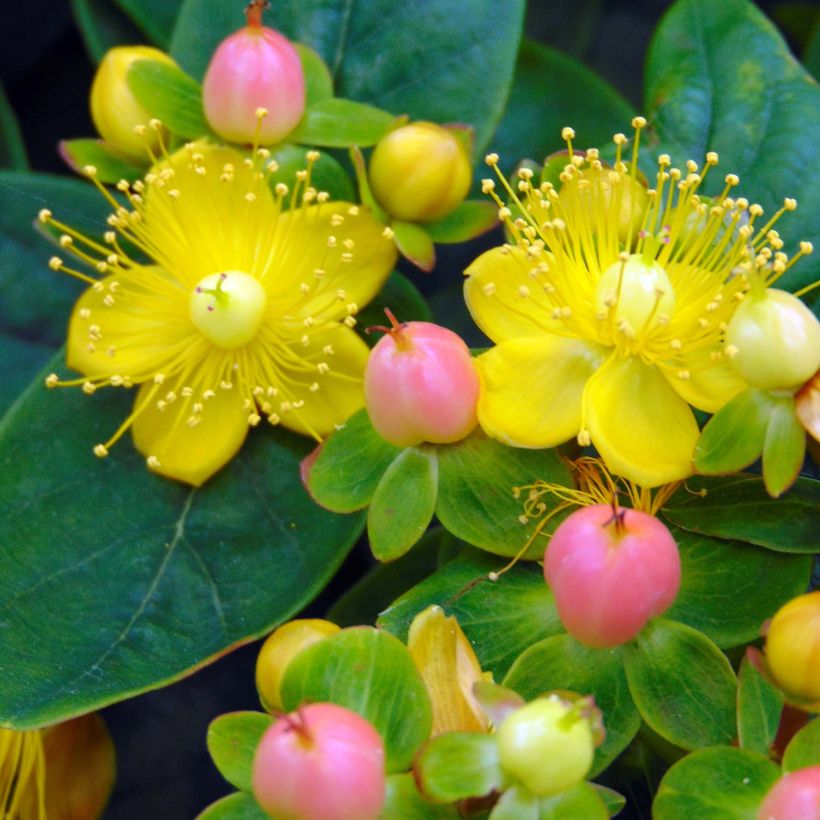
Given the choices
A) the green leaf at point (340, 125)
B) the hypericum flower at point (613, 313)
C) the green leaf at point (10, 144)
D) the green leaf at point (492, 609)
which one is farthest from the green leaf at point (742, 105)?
the green leaf at point (10, 144)

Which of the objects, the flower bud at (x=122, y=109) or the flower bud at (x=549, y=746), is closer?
the flower bud at (x=549, y=746)

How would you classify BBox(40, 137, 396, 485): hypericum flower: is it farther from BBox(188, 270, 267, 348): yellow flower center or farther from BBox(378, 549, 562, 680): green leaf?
BBox(378, 549, 562, 680): green leaf

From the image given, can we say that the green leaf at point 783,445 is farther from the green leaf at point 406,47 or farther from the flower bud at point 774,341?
the green leaf at point 406,47

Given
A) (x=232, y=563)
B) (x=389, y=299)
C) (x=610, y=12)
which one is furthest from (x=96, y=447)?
(x=610, y=12)

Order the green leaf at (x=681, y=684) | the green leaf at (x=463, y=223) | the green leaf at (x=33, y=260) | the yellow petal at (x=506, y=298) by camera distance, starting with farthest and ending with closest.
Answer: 1. the green leaf at (x=33, y=260)
2. the green leaf at (x=463, y=223)
3. the yellow petal at (x=506, y=298)
4. the green leaf at (x=681, y=684)

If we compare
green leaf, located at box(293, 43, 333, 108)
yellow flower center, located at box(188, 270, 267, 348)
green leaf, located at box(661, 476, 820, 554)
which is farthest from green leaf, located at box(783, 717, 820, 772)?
green leaf, located at box(293, 43, 333, 108)

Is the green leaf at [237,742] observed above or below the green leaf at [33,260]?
above
